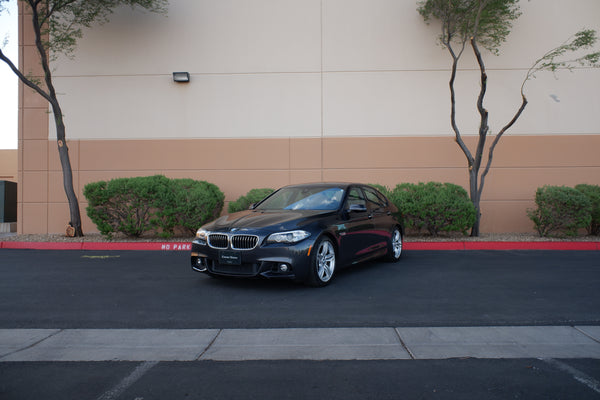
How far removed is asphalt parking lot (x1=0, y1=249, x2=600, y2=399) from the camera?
305 centimetres

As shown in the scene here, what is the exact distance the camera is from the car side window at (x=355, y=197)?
23.3 ft

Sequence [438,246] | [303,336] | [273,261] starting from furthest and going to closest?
[438,246]
[273,261]
[303,336]

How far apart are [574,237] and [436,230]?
352 centimetres

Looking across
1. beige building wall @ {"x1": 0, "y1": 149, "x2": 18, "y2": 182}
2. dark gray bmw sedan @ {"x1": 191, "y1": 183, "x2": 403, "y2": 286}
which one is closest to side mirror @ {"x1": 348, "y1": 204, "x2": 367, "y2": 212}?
dark gray bmw sedan @ {"x1": 191, "y1": 183, "x2": 403, "y2": 286}

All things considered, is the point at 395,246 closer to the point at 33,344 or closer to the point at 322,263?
the point at 322,263

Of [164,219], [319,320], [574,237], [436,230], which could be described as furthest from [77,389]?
[574,237]

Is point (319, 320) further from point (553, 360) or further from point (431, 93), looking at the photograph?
point (431, 93)

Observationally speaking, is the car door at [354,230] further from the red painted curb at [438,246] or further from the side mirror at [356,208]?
the red painted curb at [438,246]

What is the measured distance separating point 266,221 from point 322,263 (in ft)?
3.13

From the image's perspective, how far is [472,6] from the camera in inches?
443

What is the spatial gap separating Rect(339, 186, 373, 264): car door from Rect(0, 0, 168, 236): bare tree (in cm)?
823

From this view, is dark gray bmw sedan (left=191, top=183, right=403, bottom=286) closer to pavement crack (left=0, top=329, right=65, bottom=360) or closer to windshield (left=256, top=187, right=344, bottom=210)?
windshield (left=256, top=187, right=344, bottom=210)

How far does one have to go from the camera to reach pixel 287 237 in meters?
5.79

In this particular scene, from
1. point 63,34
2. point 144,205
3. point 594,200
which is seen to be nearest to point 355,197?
point 144,205
